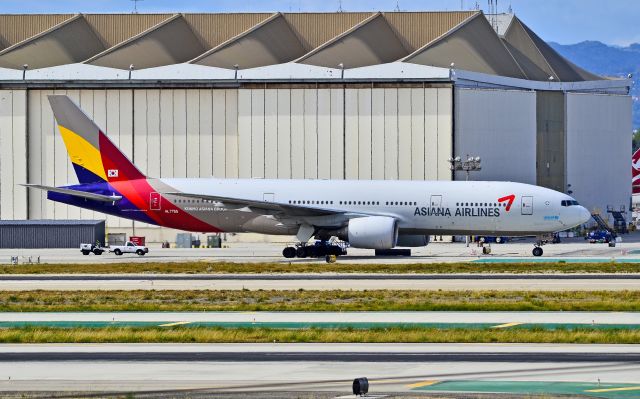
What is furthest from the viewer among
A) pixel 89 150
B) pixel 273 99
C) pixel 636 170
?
pixel 636 170

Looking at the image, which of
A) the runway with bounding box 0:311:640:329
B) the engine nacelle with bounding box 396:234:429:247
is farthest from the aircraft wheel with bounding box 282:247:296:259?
the runway with bounding box 0:311:640:329

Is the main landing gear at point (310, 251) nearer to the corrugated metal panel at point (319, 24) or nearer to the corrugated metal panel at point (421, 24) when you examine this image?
the corrugated metal panel at point (319, 24)

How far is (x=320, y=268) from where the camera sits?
59.3 m

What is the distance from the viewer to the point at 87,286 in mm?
49344

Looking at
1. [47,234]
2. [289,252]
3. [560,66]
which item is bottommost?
[289,252]

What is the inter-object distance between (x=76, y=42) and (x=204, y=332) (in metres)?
82.9

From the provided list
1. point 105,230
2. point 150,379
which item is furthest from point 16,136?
point 150,379

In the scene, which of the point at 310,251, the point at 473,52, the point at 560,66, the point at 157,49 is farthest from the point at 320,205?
the point at 560,66

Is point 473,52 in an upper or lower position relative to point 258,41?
lower

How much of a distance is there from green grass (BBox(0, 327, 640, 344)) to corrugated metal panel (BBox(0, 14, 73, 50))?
85.0m

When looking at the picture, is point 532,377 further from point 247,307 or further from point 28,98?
point 28,98

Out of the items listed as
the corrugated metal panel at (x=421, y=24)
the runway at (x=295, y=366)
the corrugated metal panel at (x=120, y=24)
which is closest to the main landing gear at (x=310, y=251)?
the runway at (x=295, y=366)

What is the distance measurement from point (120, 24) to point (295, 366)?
91.4 meters

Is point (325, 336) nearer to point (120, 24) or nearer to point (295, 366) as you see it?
point (295, 366)
